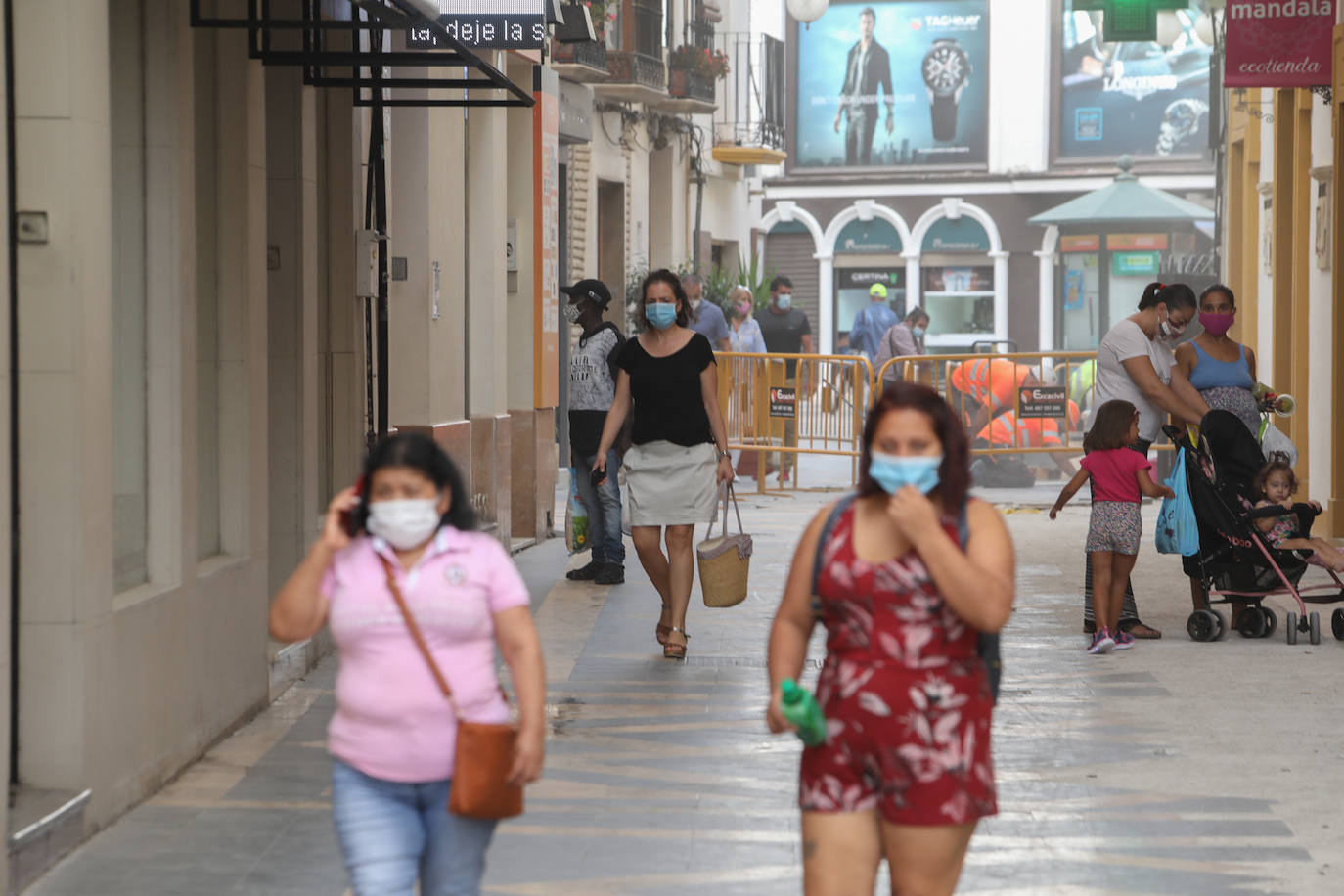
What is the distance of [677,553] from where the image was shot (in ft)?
32.8

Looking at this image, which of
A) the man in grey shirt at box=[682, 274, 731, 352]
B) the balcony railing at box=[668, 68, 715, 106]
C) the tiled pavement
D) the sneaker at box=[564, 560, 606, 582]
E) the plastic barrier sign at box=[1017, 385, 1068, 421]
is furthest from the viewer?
the balcony railing at box=[668, 68, 715, 106]

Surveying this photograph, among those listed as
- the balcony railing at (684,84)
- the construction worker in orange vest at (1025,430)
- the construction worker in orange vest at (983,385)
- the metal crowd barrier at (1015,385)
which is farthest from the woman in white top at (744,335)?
the balcony railing at (684,84)

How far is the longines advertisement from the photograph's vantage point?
47.9 meters

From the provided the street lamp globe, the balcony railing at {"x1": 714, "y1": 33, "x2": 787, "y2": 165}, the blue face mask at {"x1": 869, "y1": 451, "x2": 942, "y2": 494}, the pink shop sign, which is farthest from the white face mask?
the balcony railing at {"x1": 714, "y1": 33, "x2": 787, "y2": 165}

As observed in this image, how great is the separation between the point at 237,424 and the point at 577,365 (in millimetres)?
4900

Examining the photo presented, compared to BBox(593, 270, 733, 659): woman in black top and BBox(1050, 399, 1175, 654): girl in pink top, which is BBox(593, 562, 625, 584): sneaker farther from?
BBox(1050, 399, 1175, 654): girl in pink top

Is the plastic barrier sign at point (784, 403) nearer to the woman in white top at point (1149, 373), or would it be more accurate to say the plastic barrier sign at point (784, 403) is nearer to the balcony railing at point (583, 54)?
the balcony railing at point (583, 54)

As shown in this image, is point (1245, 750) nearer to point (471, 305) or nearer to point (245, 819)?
point (245, 819)

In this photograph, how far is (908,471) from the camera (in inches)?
160

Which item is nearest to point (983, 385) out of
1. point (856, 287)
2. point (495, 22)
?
point (495, 22)

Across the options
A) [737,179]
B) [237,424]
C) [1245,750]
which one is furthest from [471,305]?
[737,179]

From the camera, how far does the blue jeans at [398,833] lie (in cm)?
406

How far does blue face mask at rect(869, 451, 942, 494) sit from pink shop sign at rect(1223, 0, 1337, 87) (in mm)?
12074

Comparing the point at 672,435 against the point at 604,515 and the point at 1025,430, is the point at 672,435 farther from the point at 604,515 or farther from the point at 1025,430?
the point at 1025,430
